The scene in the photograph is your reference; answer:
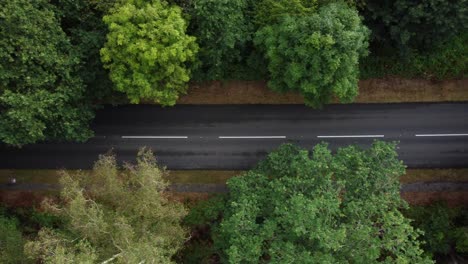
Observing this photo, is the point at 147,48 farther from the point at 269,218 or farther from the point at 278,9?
the point at 269,218

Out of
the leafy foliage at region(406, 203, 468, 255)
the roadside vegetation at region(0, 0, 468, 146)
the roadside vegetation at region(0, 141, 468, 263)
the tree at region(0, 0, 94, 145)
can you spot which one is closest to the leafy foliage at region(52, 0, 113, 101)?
the roadside vegetation at region(0, 0, 468, 146)

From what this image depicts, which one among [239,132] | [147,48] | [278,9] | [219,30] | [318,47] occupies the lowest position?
[239,132]

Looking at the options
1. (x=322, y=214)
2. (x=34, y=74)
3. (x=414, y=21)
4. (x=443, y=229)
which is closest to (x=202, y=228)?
(x=322, y=214)

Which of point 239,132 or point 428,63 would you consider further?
point 239,132

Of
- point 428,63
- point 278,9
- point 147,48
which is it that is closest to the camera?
point 147,48

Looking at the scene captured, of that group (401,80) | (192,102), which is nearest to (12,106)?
(192,102)

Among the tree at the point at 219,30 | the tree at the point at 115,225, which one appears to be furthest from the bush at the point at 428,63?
the tree at the point at 115,225
